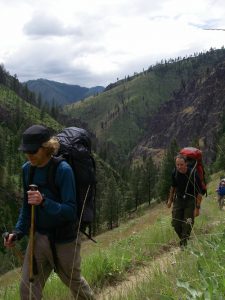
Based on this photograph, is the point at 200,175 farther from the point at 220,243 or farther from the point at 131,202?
the point at 131,202

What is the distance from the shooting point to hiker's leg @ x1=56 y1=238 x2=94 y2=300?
4.24 meters

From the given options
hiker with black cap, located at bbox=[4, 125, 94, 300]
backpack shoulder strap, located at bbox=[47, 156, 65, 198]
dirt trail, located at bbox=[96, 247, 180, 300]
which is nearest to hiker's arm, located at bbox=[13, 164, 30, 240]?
hiker with black cap, located at bbox=[4, 125, 94, 300]

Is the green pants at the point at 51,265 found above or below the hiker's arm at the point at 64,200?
below

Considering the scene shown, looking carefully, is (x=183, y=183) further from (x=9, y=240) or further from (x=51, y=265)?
(x=9, y=240)

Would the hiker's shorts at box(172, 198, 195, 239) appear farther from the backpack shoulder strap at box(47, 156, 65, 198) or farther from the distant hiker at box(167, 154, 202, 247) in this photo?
the backpack shoulder strap at box(47, 156, 65, 198)

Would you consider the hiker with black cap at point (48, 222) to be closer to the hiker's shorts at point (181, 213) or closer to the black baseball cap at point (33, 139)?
the black baseball cap at point (33, 139)

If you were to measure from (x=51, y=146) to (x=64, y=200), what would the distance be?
504mm

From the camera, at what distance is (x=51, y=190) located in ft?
13.7

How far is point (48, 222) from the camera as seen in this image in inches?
163

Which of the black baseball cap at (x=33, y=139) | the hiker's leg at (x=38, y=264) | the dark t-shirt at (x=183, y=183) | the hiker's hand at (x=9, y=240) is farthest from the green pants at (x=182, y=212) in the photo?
the black baseball cap at (x=33, y=139)

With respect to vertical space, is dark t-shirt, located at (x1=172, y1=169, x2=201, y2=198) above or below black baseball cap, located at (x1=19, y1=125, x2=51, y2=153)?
below

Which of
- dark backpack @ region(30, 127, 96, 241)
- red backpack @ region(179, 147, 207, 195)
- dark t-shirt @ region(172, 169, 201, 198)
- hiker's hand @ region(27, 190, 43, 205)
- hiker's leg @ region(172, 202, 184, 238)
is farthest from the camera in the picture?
hiker's leg @ region(172, 202, 184, 238)

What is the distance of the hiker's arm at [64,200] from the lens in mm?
3984

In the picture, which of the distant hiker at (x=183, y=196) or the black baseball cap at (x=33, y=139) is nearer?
the black baseball cap at (x=33, y=139)
